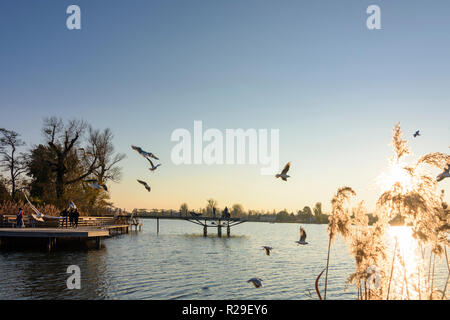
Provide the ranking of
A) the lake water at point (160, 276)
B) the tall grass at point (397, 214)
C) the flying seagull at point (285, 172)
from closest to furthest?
1. the tall grass at point (397, 214)
2. the flying seagull at point (285, 172)
3. the lake water at point (160, 276)

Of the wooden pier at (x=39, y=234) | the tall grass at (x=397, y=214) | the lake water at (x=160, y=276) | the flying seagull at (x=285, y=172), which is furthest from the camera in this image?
the wooden pier at (x=39, y=234)

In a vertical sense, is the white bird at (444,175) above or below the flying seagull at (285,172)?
below

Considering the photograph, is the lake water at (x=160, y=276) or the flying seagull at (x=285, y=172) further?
the lake water at (x=160, y=276)

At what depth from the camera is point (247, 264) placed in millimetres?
29641

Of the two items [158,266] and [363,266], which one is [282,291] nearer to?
[158,266]

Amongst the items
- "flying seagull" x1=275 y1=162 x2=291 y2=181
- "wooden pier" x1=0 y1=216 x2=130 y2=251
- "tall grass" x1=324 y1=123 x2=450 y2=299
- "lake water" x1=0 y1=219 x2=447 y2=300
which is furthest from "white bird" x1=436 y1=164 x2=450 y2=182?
"wooden pier" x1=0 y1=216 x2=130 y2=251

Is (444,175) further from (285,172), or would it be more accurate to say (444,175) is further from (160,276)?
(160,276)

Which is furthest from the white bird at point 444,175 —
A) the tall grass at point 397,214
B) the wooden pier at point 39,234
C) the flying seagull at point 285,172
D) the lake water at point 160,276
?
the wooden pier at point 39,234

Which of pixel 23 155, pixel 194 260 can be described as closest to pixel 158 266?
pixel 194 260

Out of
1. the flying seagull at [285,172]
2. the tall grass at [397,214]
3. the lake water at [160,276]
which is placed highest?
the flying seagull at [285,172]

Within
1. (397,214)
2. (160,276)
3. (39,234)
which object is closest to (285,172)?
(397,214)

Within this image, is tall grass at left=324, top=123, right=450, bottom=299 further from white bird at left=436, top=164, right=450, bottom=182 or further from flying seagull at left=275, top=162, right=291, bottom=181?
A: flying seagull at left=275, top=162, right=291, bottom=181

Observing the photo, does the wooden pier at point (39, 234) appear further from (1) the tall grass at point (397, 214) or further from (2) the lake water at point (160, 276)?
(1) the tall grass at point (397, 214)
